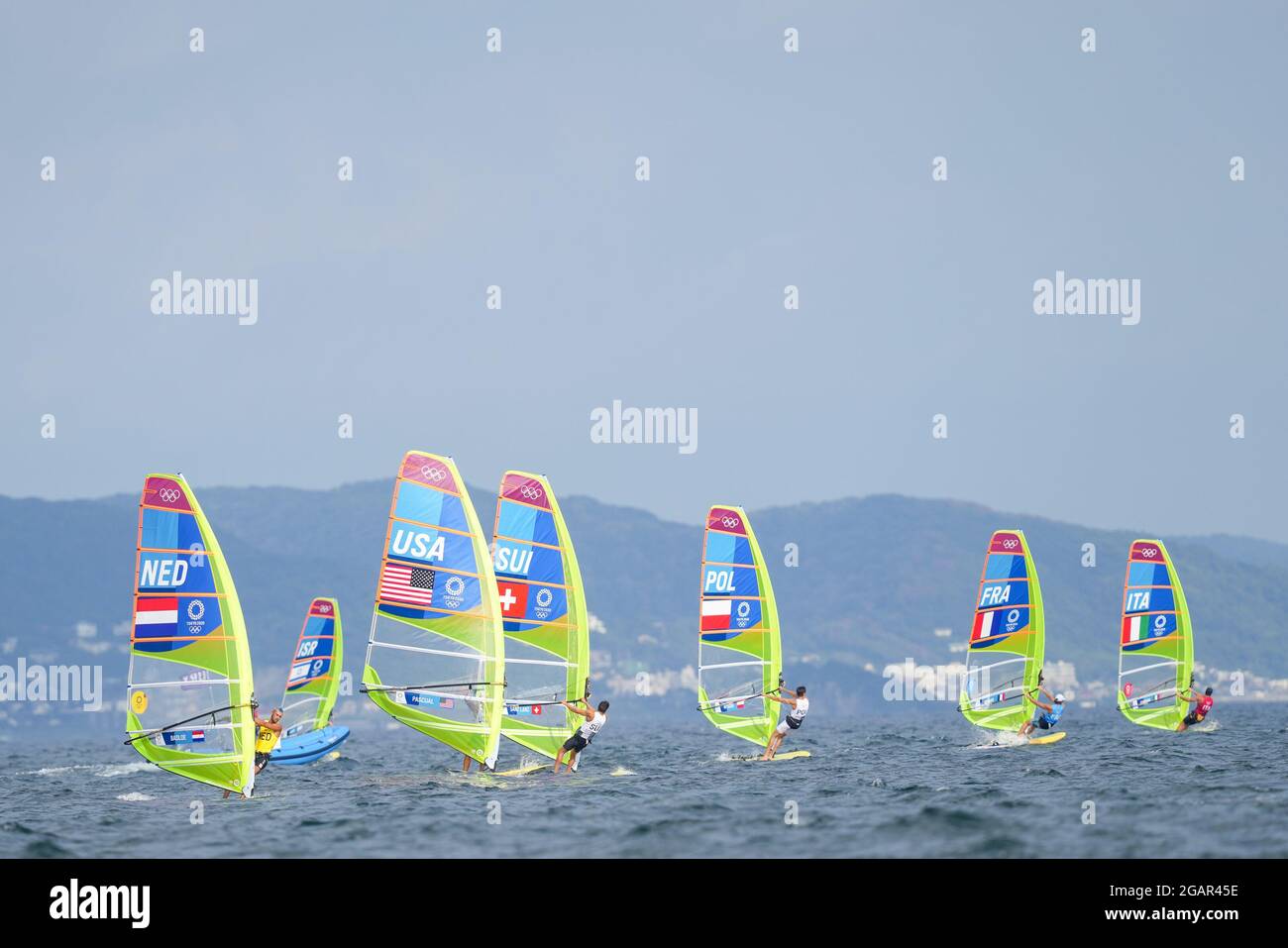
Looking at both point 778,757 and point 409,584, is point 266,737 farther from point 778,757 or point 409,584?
point 778,757

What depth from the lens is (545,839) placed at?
26.9 m

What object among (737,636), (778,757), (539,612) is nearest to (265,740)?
(539,612)

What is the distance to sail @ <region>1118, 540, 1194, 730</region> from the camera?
56.2 m

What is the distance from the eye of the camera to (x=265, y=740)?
128 ft

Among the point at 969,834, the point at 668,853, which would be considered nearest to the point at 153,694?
the point at 668,853

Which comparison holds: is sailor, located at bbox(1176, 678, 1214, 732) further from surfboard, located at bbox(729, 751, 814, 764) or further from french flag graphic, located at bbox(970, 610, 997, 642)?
surfboard, located at bbox(729, 751, 814, 764)

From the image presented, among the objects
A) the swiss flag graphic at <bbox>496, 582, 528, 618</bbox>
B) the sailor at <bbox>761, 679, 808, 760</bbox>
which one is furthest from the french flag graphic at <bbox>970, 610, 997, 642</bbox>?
the swiss flag graphic at <bbox>496, 582, 528, 618</bbox>

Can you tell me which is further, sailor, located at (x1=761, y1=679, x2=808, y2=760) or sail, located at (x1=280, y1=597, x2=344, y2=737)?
sail, located at (x1=280, y1=597, x2=344, y2=737)

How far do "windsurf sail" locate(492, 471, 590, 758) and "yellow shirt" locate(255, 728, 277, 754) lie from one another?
5592mm

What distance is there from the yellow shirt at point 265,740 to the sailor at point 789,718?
44.6 ft

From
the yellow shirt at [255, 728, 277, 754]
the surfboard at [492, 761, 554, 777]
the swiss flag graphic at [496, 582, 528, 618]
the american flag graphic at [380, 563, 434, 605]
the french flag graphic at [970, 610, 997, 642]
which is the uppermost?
the american flag graphic at [380, 563, 434, 605]

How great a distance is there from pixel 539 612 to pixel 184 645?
34.7ft
